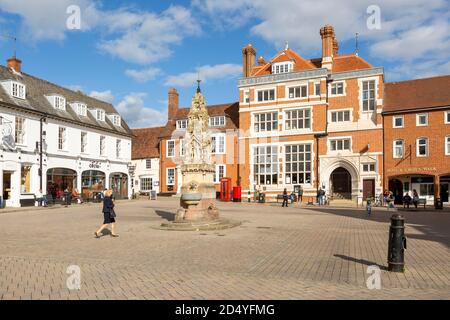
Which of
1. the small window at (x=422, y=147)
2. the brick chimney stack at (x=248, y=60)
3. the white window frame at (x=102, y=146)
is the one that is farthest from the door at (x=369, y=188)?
the white window frame at (x=102, y=146)

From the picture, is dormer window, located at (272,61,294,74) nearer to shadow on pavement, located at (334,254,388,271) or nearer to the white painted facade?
the white painted facade

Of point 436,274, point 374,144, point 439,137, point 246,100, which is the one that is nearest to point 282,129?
point 246,100

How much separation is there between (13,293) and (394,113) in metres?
36.6

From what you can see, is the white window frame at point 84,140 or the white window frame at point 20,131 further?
the white window frame at point 84,140

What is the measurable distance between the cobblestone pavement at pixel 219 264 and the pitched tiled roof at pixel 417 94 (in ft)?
80.1

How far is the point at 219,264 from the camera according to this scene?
9.23 m

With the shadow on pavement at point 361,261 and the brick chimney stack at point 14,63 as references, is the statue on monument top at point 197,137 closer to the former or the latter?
the shadow on pavement at point 361,261

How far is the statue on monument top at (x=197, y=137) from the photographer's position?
57.2ft

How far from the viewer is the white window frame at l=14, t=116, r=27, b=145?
31.3 metres

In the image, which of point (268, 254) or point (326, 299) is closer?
point (326, 299)

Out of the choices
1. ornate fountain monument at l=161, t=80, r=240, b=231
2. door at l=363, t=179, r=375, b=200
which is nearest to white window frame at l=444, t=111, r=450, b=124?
door at l=363, t=179, r=375, b=200

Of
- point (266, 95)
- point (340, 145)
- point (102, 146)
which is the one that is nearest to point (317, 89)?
point (266, 95)

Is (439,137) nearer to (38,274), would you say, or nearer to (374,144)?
(374,144)
